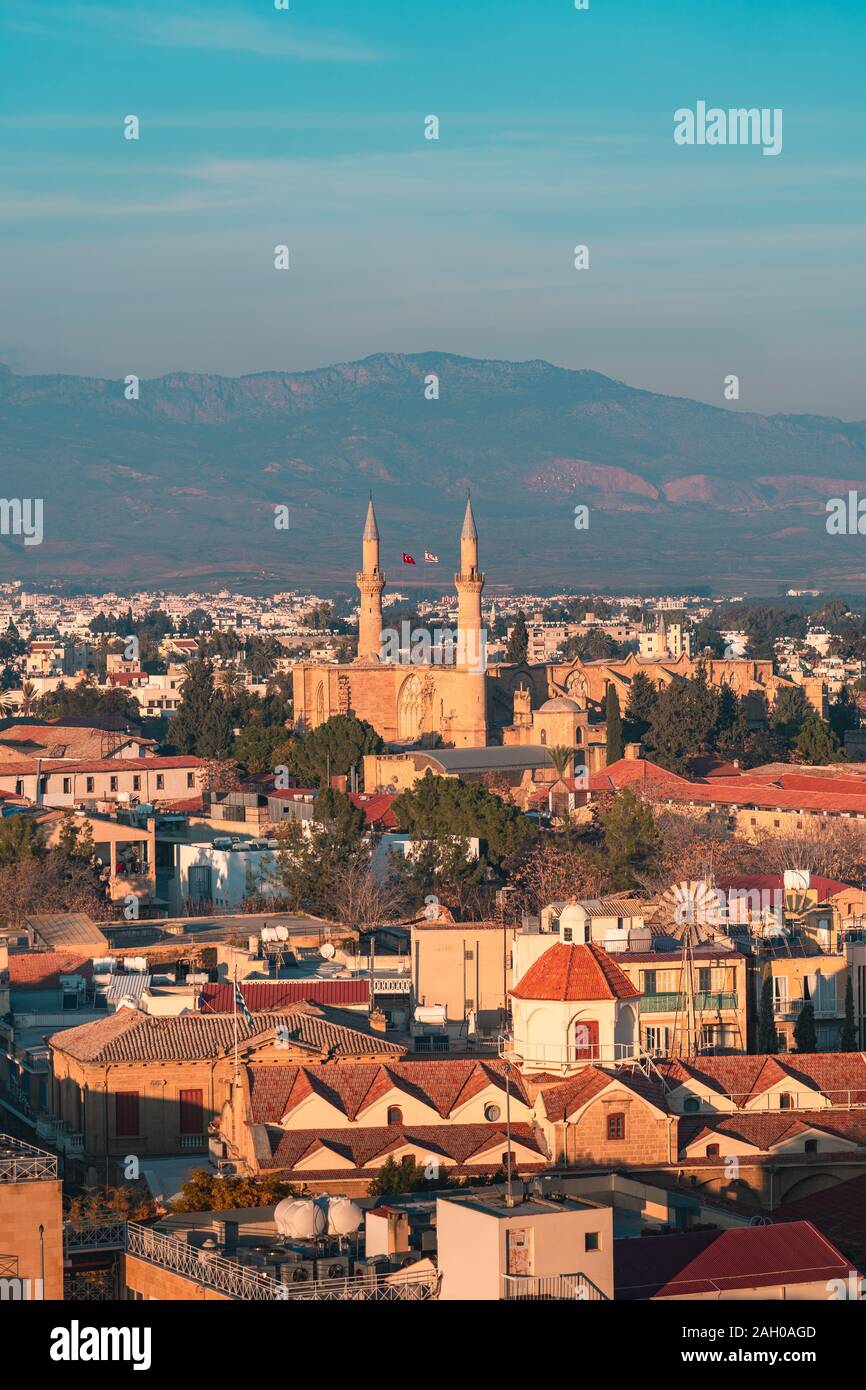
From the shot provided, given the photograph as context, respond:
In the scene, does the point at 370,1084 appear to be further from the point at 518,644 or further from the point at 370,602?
the point at 370,602

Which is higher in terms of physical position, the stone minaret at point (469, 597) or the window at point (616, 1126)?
the stone minaret at point (469, 597)

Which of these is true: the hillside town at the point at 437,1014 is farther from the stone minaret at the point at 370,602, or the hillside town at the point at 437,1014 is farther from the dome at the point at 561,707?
the stone minaret at the point at 370,602

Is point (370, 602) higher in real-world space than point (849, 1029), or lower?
higher

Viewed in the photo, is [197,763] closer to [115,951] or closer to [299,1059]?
[115,951]

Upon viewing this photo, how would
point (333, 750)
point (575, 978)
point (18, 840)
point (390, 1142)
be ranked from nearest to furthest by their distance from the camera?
point (390, 1142) < point (575, 978) < point (18, 840) < point (333, 750)

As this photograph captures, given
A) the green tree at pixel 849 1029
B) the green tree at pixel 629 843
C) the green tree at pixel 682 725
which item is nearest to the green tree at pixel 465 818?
the green tree at pixel 629 843

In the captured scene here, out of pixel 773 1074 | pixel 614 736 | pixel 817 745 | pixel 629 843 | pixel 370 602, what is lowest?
pixel 773 1074

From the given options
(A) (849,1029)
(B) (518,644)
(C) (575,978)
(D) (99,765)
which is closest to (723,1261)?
(C) (575,978)

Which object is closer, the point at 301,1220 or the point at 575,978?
the point at 301,1220
